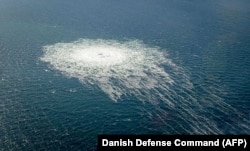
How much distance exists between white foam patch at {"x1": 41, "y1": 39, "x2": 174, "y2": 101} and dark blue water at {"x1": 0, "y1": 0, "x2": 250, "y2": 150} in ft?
11.7

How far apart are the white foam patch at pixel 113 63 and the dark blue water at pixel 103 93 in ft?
11.7

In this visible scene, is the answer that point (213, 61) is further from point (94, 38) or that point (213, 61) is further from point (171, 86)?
point (94, 38)

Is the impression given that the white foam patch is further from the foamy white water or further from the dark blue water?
the dark blue water

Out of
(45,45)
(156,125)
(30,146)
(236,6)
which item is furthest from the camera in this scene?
(236,6)

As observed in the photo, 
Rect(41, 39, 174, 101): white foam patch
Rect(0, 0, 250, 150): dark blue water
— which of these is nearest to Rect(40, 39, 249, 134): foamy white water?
Rect(41, 39, 174, 101): white foam patch

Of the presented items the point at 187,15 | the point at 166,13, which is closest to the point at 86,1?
the point at 166,13

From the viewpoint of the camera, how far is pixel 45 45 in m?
117

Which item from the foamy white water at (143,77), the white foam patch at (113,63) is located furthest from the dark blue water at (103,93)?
the white foam patch at (113,63)

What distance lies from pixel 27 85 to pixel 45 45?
3363cm

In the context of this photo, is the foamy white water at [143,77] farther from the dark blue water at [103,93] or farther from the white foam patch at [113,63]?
the dark blue water at [103,93]

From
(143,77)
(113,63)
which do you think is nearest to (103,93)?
(143,77)

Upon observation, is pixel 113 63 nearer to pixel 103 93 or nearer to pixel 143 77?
pixel 143 77

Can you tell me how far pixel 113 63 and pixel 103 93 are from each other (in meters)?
22.1

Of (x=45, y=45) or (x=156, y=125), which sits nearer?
(x=156, y=125)
